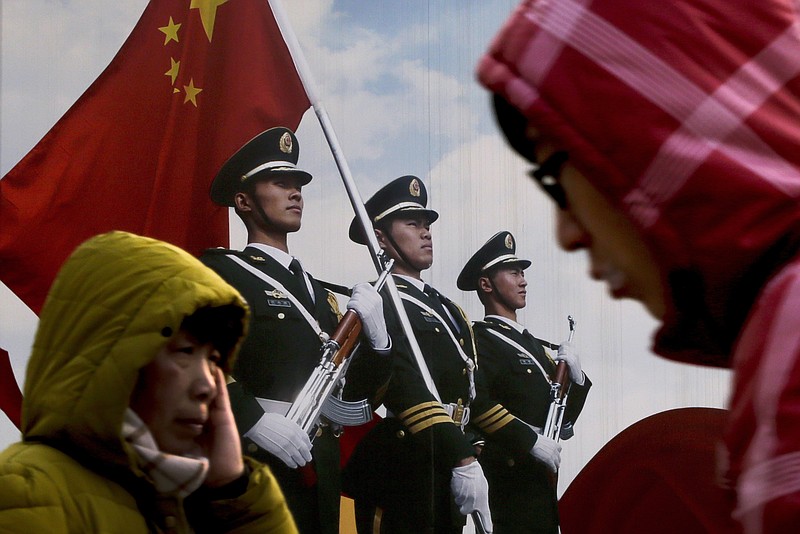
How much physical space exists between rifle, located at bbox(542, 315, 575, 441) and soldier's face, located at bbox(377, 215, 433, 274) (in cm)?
75

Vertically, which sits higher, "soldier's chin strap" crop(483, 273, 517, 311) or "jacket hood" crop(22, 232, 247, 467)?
"jacket hood" crop(22, 232, 247, 467)

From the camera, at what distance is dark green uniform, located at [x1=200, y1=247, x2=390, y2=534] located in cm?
372

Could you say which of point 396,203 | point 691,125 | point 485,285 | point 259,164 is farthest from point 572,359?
point 691,125

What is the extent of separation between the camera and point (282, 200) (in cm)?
400

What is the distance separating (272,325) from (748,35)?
10.8 ft

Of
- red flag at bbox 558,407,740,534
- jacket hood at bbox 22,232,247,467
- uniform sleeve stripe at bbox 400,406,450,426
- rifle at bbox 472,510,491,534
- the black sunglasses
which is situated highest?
the black sunglasses

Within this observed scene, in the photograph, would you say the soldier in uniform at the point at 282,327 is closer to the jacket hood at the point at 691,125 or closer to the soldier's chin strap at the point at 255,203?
the soldier's chin strap at the point at 255,203

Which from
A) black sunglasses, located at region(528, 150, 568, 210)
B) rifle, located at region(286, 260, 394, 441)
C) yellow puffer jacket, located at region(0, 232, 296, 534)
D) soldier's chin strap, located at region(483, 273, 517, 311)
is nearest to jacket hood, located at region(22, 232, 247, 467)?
yellow puffer jacket, located at region(0, 232, 296, 534)

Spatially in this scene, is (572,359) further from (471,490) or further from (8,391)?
(8,391)

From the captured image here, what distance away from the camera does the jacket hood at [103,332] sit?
1.36 m

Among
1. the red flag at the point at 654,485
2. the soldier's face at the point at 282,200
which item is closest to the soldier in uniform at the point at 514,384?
the soldier's face at the point at 282,200

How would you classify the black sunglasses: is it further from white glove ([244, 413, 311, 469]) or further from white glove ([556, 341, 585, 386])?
white glove ([556, 341, 585, 386])

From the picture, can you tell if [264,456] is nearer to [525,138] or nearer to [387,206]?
[387,206]

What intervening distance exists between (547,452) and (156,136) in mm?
1901
